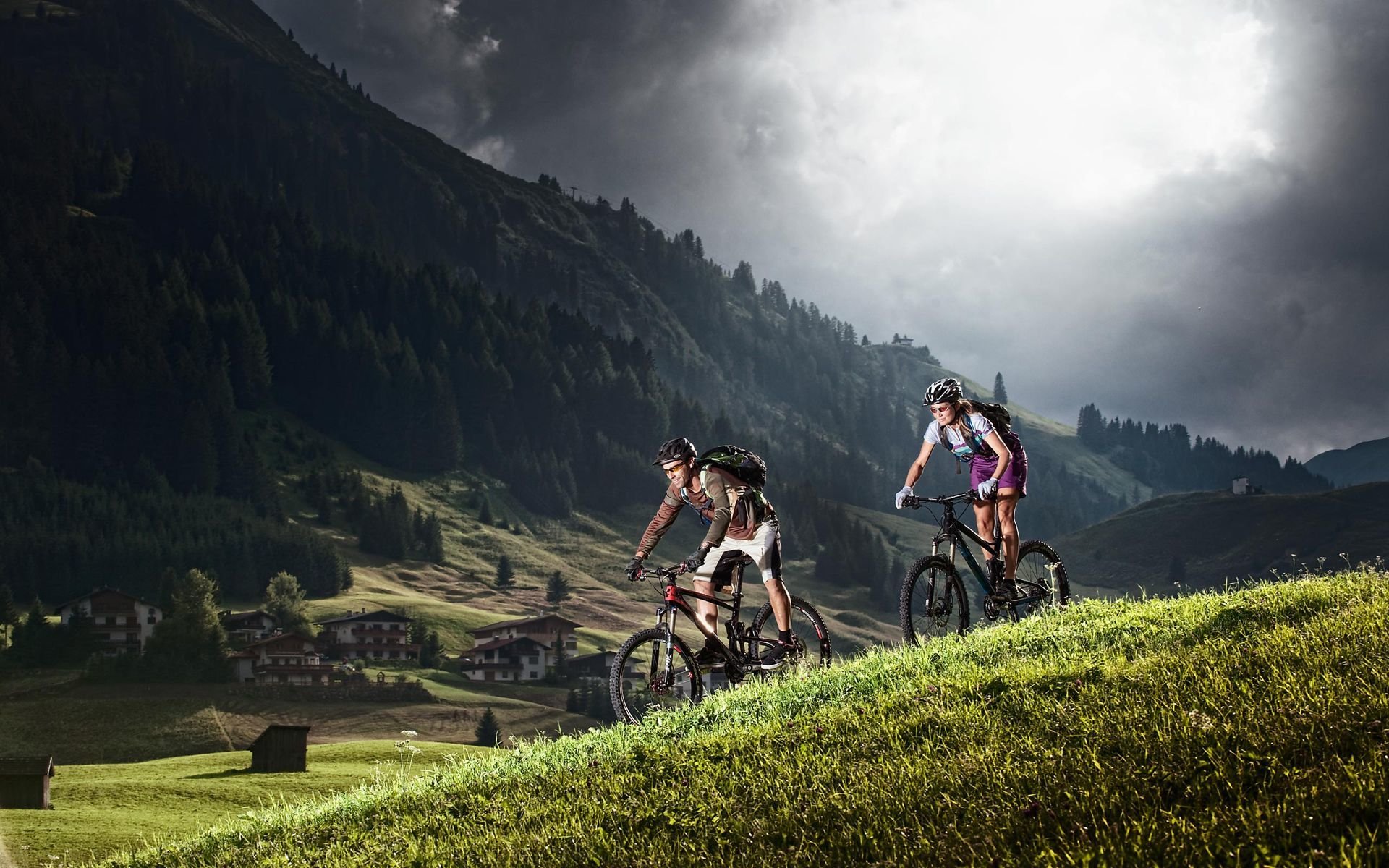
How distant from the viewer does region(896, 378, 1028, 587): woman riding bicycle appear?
17.4 metres

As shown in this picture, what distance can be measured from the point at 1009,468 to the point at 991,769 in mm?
10141

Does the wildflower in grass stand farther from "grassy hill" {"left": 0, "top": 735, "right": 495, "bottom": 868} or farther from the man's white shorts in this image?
the man's white shorts

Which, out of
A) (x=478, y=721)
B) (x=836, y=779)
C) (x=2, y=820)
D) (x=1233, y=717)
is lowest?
(x=478, y=721)

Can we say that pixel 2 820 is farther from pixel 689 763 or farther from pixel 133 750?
pixel 133 750

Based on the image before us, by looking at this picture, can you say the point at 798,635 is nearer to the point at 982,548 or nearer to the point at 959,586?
the point at 959,586

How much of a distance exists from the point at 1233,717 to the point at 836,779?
10.3 feet

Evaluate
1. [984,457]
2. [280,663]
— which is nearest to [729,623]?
[984,457]

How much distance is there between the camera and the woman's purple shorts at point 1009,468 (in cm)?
1777

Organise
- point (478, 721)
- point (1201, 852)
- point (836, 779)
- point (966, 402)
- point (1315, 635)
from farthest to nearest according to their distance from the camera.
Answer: point (478, 721) → point (966, 402) → point (1315, 635) → point (836, 779) → point (1201, 852)

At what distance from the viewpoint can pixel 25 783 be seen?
6041cm

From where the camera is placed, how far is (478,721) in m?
164

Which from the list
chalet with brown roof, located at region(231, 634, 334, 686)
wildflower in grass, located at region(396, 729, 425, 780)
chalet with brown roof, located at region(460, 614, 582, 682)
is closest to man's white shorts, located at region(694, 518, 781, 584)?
wildflower in grass, located at region(396, 729, 425, 780)

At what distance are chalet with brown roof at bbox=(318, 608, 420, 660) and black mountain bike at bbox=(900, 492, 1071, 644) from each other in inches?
7425

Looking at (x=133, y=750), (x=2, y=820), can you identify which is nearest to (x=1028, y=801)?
(x=2, y=820)
